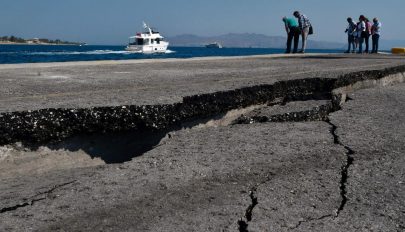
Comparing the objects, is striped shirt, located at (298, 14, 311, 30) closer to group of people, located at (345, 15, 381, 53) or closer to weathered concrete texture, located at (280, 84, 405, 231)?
group of people, located at (345, 15, 381, 53)

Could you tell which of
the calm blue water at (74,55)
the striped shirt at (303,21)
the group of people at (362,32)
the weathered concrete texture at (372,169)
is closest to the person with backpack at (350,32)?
the group of people at (362,32)

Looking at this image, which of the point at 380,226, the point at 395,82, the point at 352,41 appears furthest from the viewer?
the point at 352,41

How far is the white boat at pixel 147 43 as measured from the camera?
236 feet

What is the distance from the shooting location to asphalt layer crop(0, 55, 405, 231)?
195 cm

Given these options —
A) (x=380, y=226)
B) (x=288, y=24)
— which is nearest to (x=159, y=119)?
(x=380, y=226)

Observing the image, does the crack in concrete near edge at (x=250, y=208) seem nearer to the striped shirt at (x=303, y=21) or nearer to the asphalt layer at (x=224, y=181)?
the asphalt layer at (x=224, y=181)

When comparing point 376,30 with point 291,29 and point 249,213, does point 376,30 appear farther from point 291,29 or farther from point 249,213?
point 249,213

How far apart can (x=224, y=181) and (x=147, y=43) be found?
7133cm

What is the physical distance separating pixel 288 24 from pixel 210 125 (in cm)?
1184

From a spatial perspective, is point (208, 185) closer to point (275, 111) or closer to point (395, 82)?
point (275, 111)

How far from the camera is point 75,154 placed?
317 cm

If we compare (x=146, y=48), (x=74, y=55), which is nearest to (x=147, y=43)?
(x=146, y=48)

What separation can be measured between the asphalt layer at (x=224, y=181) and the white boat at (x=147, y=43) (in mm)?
69132

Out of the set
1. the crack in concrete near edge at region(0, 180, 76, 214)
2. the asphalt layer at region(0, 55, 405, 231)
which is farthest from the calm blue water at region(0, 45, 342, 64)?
the crack in concrete near edge at region(0, 180, 76, 214)
